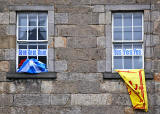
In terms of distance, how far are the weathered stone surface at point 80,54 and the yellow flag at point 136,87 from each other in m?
0.86

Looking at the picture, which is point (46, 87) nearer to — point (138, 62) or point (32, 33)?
point (32, 33)

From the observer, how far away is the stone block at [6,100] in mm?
11242

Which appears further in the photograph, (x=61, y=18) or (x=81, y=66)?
(x=61, y=18)

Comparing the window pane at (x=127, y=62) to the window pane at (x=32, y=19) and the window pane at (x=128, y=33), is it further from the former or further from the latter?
the window pane at (x=32, y=19)

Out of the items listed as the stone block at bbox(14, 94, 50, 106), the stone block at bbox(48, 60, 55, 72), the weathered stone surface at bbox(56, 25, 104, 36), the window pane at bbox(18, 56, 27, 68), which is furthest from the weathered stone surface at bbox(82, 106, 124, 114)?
the window pane at bbox(18, 56, 27, 68)

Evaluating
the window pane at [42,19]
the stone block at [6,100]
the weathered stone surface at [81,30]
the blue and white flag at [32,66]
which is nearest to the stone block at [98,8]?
the weathered stone surface at [81,30]

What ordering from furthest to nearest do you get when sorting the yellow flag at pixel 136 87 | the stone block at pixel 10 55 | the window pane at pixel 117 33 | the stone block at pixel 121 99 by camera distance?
the window pane at pixel 117 33 < the stone block at pixel 10 55 < the stone block at pixel 121 99 < the yellow flag at pixel 136 87

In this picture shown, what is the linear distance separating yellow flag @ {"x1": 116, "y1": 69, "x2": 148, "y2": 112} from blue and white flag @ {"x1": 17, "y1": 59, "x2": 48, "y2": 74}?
244 cm

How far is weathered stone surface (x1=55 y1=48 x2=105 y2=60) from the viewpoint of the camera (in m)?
11.3

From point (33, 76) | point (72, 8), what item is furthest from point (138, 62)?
point (33, 76)

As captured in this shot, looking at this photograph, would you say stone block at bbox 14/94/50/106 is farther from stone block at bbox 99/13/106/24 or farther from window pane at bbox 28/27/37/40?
stone block at bbox 99/13/106/24

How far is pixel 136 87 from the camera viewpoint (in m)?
11.1

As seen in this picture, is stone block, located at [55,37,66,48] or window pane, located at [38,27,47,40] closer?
stone block, located at [55,37,66,48]

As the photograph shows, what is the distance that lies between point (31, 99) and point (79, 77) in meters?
1.64
